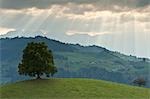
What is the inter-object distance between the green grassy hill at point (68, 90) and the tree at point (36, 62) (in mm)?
3257

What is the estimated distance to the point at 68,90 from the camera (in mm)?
110312

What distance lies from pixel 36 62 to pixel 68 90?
56.4 ft

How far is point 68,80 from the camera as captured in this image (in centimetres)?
12700

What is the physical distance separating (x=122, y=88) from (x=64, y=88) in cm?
2026

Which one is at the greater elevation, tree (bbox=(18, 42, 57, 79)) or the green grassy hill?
tree (bbox=(18, 42, 57, 79))

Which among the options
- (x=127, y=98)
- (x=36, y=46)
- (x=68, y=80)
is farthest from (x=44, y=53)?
(x=127, y=98)

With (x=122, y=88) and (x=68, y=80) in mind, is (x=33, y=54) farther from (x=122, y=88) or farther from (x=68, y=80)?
(x=122, y=88)

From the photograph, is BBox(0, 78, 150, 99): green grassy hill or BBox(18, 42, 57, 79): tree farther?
BBox(18, 42, 57, 79): tree

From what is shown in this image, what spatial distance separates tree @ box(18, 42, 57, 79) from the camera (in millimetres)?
121938

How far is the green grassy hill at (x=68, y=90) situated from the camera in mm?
104000

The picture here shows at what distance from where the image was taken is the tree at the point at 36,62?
12194 centimetres

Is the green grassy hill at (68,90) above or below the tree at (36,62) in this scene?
below

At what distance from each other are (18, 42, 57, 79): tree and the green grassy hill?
10.7 ft

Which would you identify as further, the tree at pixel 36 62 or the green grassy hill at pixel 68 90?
the tree at pixel 36 62
